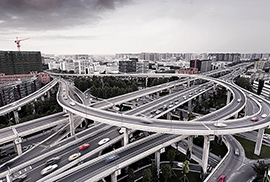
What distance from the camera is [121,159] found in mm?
26859

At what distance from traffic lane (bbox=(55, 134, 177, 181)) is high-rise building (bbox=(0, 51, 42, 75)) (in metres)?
119

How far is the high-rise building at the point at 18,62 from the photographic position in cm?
10218

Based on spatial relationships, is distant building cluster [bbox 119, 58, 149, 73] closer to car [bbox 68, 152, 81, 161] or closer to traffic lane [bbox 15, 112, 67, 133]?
traffic lane [bbox 15, 112, 67, 133]

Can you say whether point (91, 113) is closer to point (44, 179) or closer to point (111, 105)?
point (111, 105)

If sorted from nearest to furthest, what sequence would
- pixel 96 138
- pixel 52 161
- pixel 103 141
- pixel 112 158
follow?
pixel 52 161 → pixel 112 158 → pixel 103 141 → pixel 96 138

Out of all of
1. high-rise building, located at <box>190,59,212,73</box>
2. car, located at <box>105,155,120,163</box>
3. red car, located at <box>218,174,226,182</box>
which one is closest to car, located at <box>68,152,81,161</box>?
car, located at <box>105,155,120,163</box>

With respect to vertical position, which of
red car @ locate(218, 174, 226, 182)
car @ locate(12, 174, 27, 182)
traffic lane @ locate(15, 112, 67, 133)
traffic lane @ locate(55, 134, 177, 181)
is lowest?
red car @ locate(218, 174, 226, 182)

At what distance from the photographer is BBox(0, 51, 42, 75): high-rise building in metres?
102

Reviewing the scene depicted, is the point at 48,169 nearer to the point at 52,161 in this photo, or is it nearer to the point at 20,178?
the point at 52,161

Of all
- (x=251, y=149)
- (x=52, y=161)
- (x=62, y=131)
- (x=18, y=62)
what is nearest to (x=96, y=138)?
(x=52, y=161)

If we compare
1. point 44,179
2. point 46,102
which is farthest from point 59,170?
point 46,102

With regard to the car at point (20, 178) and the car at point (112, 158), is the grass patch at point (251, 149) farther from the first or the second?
the car at point (20, 178)

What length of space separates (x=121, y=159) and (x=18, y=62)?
125m

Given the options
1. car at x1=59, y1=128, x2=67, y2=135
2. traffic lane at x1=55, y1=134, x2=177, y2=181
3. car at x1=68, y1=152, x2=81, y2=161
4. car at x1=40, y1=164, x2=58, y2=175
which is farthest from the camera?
car at x1=59, y1=128, x2=67, y2=135
